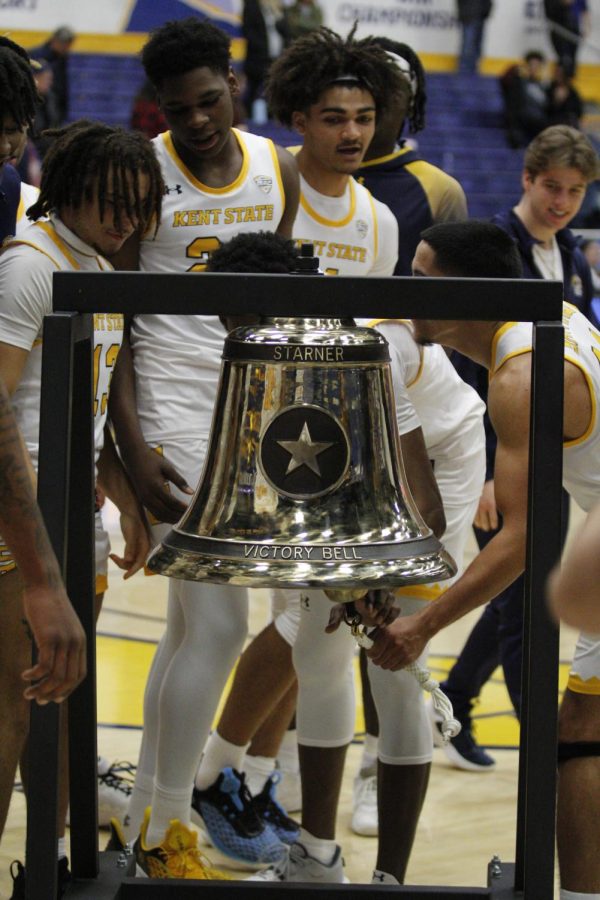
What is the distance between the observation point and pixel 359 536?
2086 mm

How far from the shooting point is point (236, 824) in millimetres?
3660

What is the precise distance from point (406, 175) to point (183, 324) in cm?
133

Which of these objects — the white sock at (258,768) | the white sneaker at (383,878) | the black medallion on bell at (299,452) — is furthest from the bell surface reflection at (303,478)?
the white sock at (258,768)

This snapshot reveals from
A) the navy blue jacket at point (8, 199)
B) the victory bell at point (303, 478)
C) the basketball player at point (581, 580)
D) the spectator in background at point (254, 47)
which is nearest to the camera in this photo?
the basketball player at point (581, 580)

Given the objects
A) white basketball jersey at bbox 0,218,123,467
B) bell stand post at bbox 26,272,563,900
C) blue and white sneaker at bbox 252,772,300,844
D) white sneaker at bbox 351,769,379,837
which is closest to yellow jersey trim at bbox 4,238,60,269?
white basketball jersey at bbox 0,218,123,467

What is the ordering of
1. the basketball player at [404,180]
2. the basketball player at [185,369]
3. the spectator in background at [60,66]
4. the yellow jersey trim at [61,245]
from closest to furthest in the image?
the yellow jersey trim at [61,245] → the basketball player at [185,369] → the basketball player at [404,180] → the spectator in background at [60,66]

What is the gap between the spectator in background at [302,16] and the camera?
18.6m

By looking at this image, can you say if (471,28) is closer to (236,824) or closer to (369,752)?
(369,752)

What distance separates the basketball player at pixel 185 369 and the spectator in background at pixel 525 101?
15.5 metres

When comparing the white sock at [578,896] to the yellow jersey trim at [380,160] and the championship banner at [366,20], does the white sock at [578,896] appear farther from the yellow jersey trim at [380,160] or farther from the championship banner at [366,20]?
the championship banner at [366,20]

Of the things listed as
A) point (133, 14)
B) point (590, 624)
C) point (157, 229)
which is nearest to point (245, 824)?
point (157, 229)

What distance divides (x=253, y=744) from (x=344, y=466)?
204 centimetres

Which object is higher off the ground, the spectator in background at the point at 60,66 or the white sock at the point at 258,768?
the spectator in background at the point at 60,66

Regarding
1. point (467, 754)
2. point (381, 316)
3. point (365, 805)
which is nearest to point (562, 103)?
point (467, 754)
